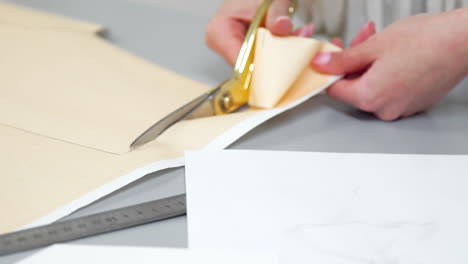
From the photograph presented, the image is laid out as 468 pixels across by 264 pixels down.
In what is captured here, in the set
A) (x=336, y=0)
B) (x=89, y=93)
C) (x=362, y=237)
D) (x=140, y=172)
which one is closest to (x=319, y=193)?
(x=362, y=237)

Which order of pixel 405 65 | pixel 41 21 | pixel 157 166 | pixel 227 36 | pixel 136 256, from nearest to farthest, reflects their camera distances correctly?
pixel 136 256
pixel 157 166
pixel 405 65
pixel 227 36
pixel 41 21

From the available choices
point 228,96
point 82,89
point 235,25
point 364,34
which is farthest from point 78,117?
point 364,34

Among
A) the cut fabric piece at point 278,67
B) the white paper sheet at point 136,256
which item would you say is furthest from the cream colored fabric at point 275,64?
Answer: the white paper sheet at point 136,256

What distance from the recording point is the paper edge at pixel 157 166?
0.56 meters

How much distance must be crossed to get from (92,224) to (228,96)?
280 mm

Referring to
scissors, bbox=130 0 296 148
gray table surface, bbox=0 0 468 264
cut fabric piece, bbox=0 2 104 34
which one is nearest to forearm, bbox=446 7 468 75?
gray table surface, bbox=0 0 468 264

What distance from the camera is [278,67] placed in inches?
30.7

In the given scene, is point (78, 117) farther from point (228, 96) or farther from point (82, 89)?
point (228, 96)

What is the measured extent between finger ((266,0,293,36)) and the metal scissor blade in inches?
4.8

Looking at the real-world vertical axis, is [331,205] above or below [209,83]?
below

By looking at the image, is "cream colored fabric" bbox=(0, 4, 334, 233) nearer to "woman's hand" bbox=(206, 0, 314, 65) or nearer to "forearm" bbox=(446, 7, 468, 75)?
"woman's hand" bbox=(206, 0, 314, 65)

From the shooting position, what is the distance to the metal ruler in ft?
1.70

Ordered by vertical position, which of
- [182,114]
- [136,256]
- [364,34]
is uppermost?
[364,34]

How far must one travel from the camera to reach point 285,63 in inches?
30.9
